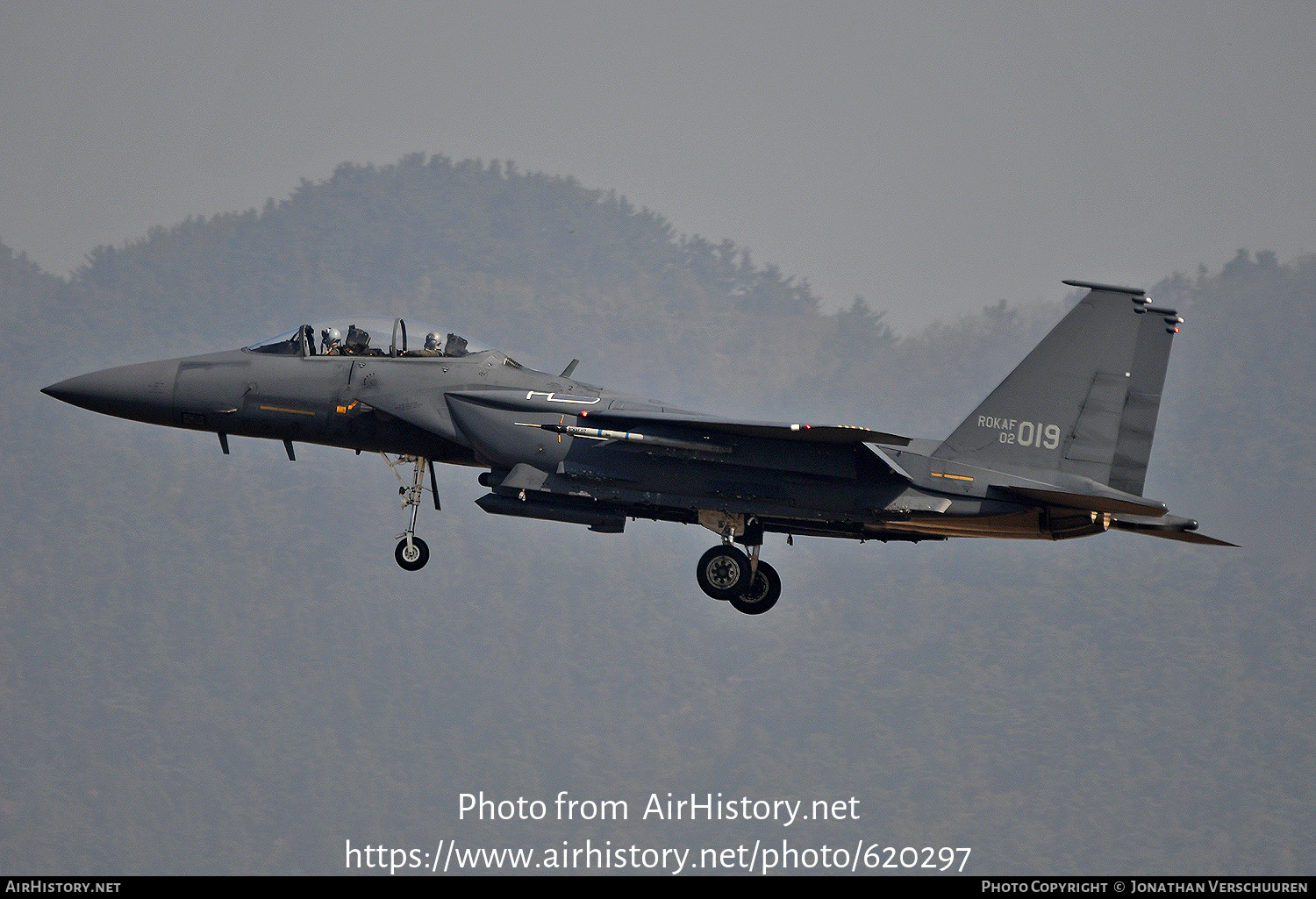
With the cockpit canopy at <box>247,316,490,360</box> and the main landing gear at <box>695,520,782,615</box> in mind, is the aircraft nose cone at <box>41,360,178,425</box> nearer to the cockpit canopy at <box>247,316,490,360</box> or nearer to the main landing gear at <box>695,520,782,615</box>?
the cockpit canopy at <box>247,316,490,360</box>

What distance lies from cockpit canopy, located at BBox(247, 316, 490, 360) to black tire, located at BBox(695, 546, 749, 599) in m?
3.96

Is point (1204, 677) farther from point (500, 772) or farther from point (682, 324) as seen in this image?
point (682, 324)

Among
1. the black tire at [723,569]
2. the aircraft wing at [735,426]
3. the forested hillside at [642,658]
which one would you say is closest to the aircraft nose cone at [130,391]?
the aircraft wing at [735,426]

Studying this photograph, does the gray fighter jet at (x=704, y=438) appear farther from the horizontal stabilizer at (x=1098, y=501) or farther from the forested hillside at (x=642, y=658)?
the forested hillside at (x=642, y=658)

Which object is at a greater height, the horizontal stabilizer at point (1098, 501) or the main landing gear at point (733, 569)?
the horizontal stabilizer at point (1098, 501)

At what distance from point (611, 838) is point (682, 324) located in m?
54.5

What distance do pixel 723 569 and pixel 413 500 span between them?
13.6ft

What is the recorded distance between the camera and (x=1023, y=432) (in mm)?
19719

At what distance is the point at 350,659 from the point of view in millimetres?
87438

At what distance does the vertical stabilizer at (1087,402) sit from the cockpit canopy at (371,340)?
6381mm

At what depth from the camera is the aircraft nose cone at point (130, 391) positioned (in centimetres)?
2066

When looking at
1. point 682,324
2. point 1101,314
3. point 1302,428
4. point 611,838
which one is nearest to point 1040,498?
point 1101,314

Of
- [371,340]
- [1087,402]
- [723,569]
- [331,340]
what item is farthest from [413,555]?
[1087,402]

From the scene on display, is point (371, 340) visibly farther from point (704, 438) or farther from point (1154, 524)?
point (1154, 524)
